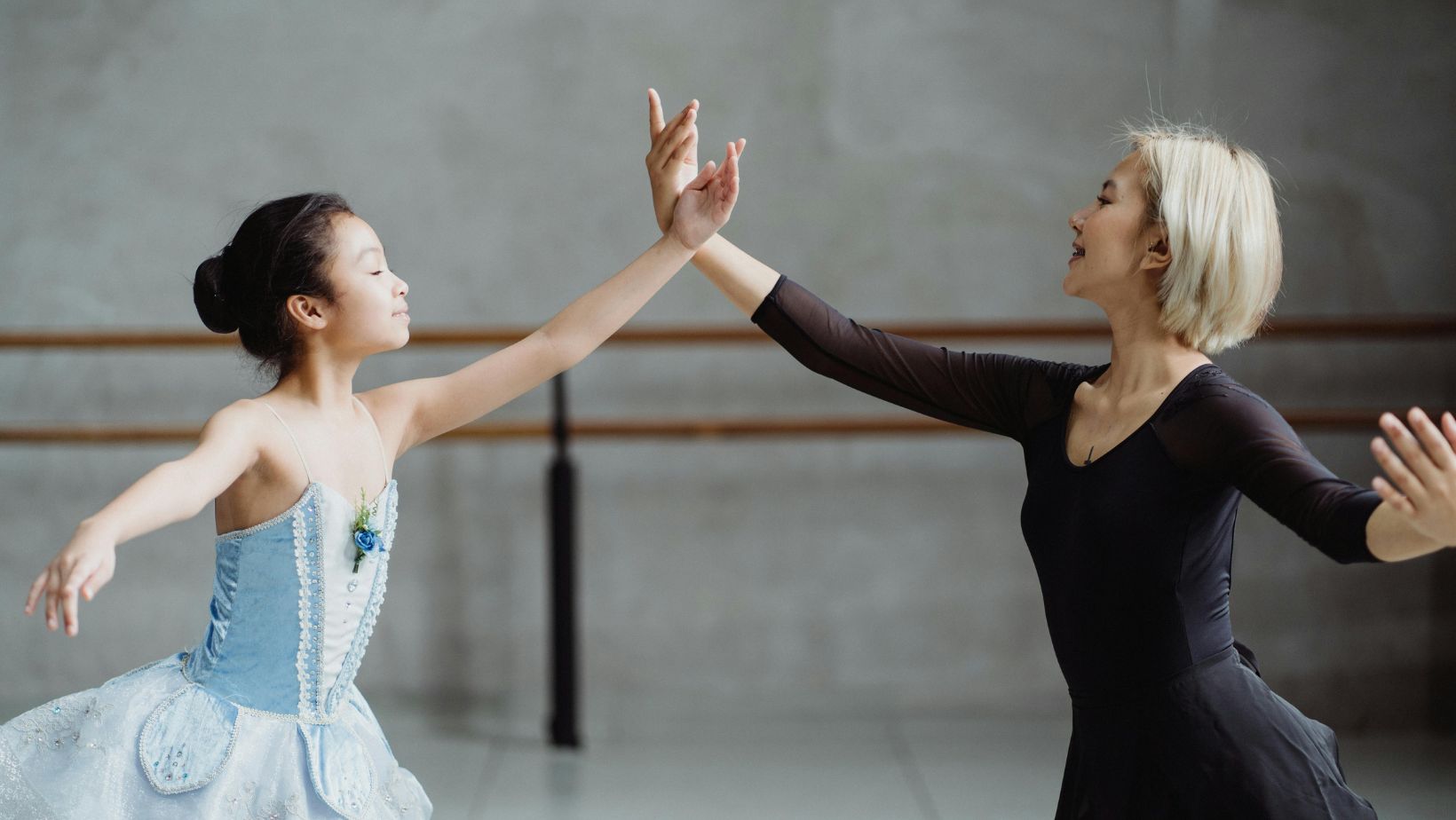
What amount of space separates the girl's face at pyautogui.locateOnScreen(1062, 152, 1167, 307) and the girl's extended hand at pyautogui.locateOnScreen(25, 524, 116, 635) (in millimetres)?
1035

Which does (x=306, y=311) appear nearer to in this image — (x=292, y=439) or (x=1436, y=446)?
(x=292, y=439)

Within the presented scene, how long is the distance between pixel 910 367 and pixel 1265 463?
476mm

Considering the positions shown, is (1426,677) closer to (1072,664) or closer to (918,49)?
(918,49)

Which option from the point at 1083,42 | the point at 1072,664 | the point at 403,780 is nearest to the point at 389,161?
the point at 1083,42

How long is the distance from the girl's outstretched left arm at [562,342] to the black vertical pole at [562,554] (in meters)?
1.49

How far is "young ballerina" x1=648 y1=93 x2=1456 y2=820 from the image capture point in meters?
1.40

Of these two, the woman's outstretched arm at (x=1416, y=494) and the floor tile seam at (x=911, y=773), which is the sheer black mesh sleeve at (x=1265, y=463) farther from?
the floor tile seam at (x=911, y=773)

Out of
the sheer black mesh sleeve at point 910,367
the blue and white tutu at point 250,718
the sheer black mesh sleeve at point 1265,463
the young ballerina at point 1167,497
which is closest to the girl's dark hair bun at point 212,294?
the blue and white tutu at point 250,718

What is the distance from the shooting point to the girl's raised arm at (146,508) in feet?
3.66

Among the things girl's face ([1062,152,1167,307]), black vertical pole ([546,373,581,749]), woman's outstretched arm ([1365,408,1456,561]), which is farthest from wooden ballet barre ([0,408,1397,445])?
woman's outstretched arm ([1365,408,1456,561])

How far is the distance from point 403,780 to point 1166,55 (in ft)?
8.95

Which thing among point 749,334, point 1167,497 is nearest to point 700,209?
point 1167,497

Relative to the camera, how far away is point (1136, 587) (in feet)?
4.77

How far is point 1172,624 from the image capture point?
1.45 meters
